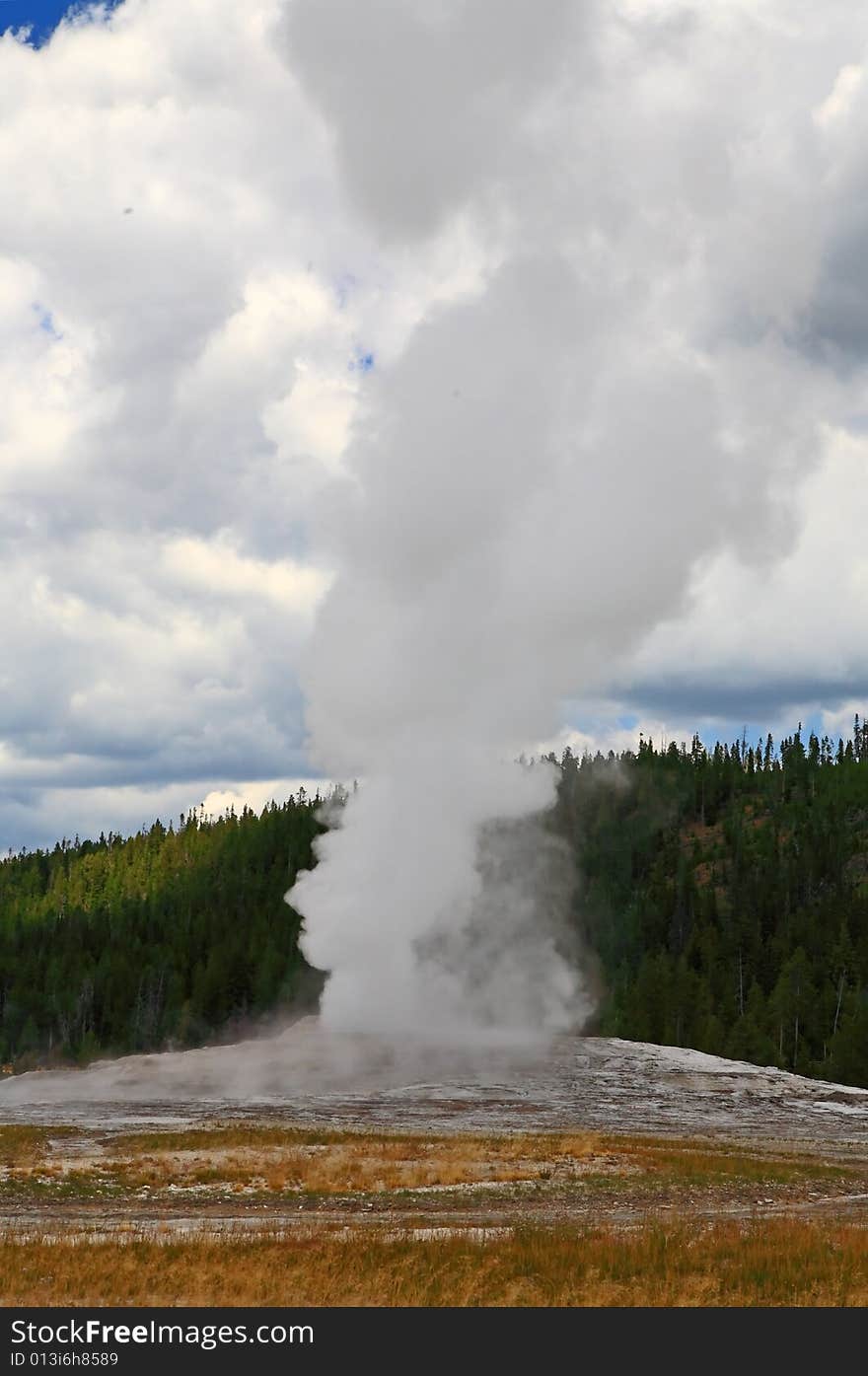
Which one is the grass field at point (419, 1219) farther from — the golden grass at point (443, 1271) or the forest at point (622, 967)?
the forest at point (622, 967)

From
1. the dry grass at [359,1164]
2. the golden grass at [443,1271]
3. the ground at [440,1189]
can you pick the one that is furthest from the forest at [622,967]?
the golden grass at [443,1271]

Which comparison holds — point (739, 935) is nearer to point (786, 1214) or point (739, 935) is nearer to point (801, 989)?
point (801, 989)

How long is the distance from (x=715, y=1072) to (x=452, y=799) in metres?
31.8

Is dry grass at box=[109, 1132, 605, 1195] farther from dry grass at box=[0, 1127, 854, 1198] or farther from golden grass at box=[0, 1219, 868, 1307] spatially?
golden grass at box=[0, 1219, 868, 1307]

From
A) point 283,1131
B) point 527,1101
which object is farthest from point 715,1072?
point 283,1131

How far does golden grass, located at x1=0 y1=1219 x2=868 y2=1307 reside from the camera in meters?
19.7

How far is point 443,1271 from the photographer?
69.9ft

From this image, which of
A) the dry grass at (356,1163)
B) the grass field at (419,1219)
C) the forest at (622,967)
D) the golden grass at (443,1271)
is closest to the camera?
the golden grass at (443,1271)

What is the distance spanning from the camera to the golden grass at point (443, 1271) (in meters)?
19.7

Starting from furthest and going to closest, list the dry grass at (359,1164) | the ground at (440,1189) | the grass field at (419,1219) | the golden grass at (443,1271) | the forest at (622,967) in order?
1. the forest at (622,967)
2. the dry grass at (359,1164)
3. the ground at (440,1189)
4. the grass field at (419,1219)
5. the golden grass at (443,1271)

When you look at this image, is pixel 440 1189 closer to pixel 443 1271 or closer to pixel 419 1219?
pixel 419 1219

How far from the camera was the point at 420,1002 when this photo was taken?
9394 cm

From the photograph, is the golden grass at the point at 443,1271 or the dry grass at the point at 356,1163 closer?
the golden grass at the point at 443,1271

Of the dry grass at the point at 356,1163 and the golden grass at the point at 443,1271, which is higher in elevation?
the golden grass at the point at 443,1271
